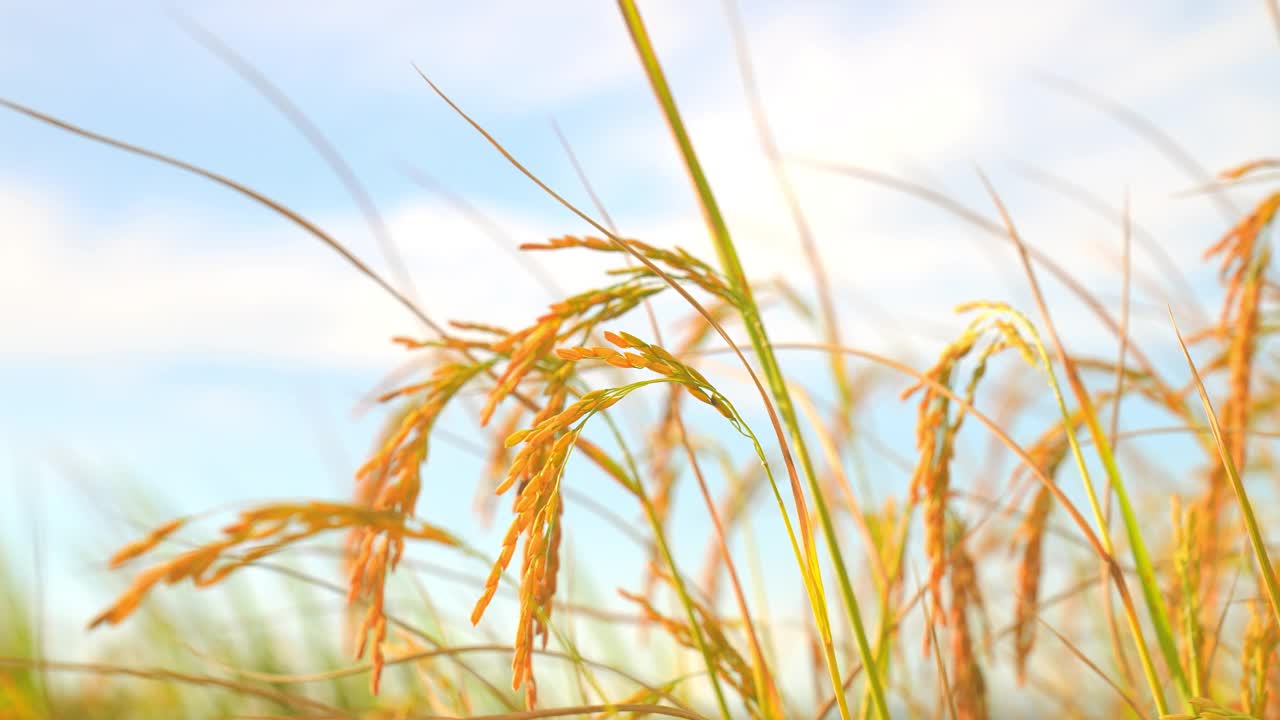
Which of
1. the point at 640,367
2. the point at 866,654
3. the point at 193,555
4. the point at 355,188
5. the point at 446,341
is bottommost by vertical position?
the point at 866,654

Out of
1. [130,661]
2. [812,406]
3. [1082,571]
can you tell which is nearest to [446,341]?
[812,406]

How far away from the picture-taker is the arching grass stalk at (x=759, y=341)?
1062 mm

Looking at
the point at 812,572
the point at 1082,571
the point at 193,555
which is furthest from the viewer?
the point at 1082,571

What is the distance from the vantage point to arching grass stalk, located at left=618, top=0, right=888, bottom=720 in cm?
106

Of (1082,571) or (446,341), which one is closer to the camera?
(446,341)

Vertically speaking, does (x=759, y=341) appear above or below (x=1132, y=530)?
above

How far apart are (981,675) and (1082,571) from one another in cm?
205

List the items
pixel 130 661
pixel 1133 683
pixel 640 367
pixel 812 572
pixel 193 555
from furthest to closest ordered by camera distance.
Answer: pixel 130 661 < pixel 1133 683 < pixel 812 572 < pixel 640 367 < pixel 193 555

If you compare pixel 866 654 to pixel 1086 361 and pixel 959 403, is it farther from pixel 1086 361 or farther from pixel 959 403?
pixel 1086 361

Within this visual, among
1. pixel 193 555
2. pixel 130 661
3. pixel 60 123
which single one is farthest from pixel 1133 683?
pixel 130 661

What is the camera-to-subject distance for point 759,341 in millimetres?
1163

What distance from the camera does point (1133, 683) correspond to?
151cm

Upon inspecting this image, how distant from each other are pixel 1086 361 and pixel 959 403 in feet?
2.44

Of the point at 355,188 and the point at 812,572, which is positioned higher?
the point at 355,188
